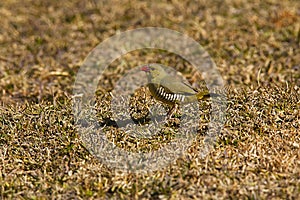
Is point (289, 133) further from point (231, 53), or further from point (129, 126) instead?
point (231, 53)

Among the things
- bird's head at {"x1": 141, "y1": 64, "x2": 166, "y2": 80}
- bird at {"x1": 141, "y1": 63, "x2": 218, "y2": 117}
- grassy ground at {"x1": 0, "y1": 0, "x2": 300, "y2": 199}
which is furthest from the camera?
bird's head at {"x1": 141, "y1": 64, "x2": 166, "y2": 80}

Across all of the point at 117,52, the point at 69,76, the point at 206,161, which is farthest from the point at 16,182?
the point at 117,52

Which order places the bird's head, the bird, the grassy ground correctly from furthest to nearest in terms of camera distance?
the bird's head
the bird
the grassy ground

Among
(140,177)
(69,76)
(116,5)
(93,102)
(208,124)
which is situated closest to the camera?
(140,177)

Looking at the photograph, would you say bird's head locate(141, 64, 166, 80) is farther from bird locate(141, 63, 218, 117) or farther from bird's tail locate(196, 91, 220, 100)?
bird's tail locate(196, 91, 220, 100)

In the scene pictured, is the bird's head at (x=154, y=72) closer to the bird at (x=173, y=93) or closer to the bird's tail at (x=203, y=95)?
the bird at (x=173, y=93)

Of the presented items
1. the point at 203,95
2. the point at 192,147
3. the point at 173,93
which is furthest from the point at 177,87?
the point at 192,147

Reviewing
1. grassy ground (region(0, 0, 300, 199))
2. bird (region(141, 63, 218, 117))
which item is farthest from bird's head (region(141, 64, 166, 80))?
grassy ground (region(0, 0, 300, 199))

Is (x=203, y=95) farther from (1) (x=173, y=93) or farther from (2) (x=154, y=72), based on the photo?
(2) (x=154, y=72)
